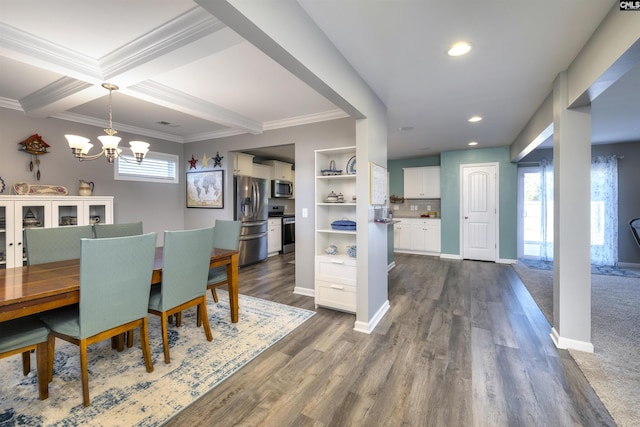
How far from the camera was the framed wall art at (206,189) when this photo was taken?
15.5 ft

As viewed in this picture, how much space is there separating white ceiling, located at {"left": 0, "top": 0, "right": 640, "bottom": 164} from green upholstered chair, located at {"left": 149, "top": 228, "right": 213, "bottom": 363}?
142 centimetres

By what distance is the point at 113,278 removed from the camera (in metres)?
1.75

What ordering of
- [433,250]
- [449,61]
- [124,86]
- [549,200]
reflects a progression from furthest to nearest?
[433,250] → [549,200] → [124,86] → [449,61]

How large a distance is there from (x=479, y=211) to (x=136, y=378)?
6.25 meters

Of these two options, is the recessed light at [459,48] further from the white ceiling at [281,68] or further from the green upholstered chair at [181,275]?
the green upholstered chair at [181,275]

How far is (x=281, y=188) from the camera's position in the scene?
260 inches

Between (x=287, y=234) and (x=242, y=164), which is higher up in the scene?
(x=242, y=164)

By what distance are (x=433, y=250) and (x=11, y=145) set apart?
24.1 ft

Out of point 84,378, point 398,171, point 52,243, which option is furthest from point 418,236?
point 52,243

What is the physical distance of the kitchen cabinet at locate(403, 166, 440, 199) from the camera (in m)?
6.49

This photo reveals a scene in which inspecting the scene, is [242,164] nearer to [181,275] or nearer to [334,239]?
[334,239]

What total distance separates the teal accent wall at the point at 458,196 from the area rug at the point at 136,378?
462cm

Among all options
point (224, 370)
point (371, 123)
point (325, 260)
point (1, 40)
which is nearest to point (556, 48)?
point (371, 123)

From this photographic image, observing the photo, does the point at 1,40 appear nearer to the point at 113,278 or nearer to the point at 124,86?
the point at 124,86
